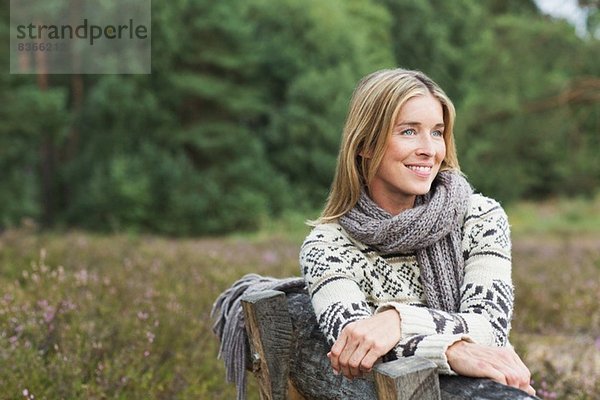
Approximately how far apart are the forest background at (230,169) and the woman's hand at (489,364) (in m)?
1.99

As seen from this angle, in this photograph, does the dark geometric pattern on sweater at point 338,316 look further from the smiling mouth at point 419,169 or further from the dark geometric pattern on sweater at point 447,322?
the smiling mouth at point 419,169

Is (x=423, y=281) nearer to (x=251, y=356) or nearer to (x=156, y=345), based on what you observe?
(x=251, y=356)

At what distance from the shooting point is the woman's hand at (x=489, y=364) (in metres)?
1.84

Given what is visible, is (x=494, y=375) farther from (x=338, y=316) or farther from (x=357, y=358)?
(x=338, y=316)

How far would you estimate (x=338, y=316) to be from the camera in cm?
213

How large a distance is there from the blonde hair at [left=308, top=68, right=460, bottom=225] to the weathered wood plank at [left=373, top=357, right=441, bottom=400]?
82 centimetres

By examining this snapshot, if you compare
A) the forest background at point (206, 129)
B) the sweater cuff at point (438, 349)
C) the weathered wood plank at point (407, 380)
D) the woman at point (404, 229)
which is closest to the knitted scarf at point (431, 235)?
the woman at point (404, 229)

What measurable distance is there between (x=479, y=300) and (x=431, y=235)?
231mm

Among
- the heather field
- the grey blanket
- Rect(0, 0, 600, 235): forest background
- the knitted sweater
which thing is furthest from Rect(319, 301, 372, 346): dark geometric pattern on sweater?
Rect(0, 0, 600, 235): forest background

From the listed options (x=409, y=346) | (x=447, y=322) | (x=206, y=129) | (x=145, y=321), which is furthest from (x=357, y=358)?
(x=206, y=129)

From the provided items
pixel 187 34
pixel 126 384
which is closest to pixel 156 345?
pixel 126 384

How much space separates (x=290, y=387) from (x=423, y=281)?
0.58 m

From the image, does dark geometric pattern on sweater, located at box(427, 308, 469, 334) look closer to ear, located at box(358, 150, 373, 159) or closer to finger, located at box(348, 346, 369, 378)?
finger, located at box(348, 346, 369, 378)

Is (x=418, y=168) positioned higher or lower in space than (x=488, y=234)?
higher
